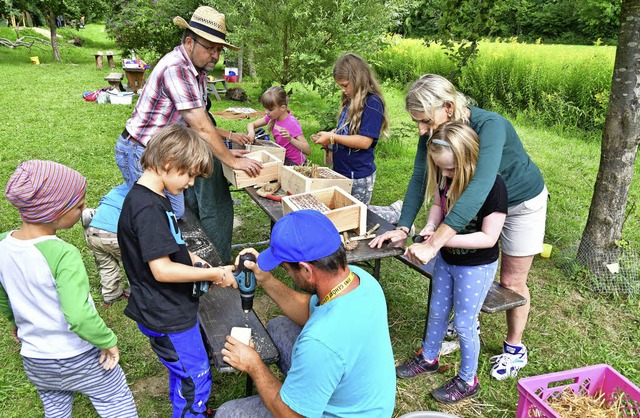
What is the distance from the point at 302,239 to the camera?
6.28 ft

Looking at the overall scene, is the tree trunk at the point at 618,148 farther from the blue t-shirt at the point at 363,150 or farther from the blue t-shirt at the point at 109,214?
the blue t-shirt at the point at 109,214

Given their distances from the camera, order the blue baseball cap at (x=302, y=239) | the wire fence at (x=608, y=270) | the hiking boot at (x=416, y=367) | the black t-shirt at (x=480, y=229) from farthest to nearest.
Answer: the wire fence at (x=608, y=270) < the hiking boot at (x=416, y=367) < the black t-shirt at (x=480, y=229) < the blue baseball cap at (x=302, y=239)

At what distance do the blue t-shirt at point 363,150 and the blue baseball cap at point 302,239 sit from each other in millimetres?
2416

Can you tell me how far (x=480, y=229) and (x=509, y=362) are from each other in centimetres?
136

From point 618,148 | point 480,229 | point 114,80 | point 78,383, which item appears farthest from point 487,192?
point 114,80

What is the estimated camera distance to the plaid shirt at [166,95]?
Result: 12.5ft

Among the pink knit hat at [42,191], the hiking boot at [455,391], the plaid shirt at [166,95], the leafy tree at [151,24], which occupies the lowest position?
A: the hiking boot at [455,391]

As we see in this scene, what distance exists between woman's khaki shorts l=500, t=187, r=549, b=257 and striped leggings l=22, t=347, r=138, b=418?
2.73 m

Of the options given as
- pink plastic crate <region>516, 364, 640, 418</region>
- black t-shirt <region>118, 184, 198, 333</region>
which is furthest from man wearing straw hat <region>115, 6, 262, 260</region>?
pink plastic crate <region>516, 364, 640, 418</region>

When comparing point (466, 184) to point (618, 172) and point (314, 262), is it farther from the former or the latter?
point (618, 172)

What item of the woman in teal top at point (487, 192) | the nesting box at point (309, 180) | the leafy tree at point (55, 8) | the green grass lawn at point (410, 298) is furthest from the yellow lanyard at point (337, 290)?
the leafy tree at point (55, 8)

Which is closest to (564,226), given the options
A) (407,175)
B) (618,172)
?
(618,172)

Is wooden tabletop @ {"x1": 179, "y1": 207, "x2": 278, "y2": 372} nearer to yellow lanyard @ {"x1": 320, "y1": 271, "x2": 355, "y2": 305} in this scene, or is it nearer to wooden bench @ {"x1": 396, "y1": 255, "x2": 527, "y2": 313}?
yellow lanyard @ {"x1": 320, "y1": 271, "x2": 355, "y2": 305}

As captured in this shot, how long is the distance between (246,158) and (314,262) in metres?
2.60
